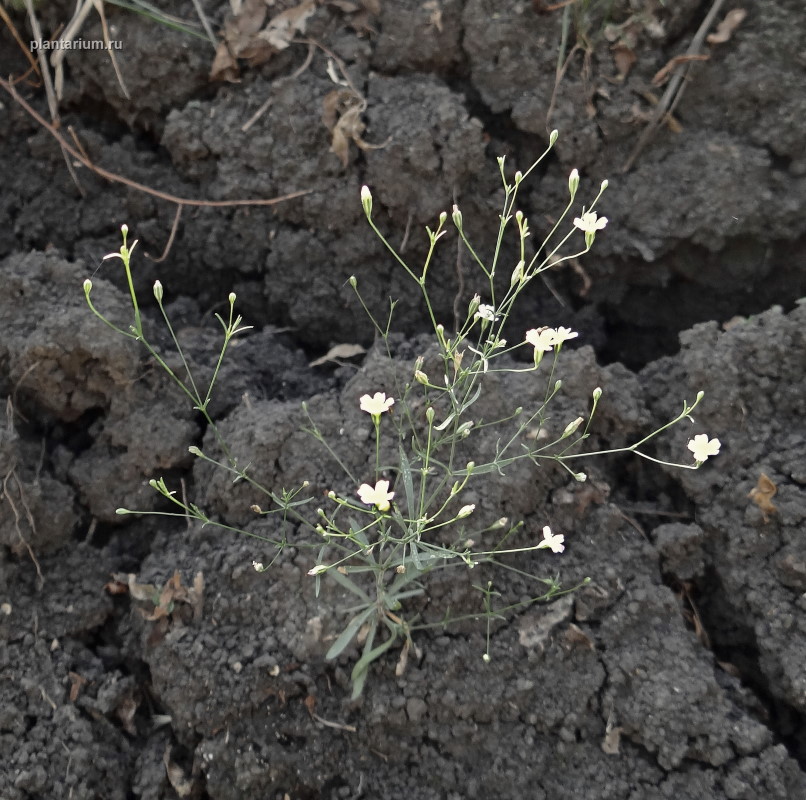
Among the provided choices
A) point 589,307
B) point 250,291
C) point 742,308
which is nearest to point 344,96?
point 250,291

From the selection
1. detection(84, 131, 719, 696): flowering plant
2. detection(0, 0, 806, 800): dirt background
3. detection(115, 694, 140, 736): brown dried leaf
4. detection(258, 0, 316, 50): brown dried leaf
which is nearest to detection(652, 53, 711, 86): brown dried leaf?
detection(0, 0, 806, 800): dirt background

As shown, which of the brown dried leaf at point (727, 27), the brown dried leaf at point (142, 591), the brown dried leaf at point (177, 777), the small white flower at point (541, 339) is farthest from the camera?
the brown dried leaf at point (727, 27)

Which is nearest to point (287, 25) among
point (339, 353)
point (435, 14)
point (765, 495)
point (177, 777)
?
point (435, 14)

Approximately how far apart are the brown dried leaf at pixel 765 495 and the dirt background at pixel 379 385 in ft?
0.10

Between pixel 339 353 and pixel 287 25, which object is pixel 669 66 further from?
pixel 339 353

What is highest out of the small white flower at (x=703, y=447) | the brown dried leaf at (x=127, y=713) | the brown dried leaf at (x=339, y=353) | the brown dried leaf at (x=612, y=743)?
the small white flower at (x=703, y=447)

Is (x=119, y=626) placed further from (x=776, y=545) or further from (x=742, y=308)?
(x=742, y=308)

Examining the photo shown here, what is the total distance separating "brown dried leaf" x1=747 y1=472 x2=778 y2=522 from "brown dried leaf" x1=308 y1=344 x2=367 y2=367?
3.74 ft

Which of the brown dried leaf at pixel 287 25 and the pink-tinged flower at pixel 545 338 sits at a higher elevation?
the brown dried leaf at pixel 287 25

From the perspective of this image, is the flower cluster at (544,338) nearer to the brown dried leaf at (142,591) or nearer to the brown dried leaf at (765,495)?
the brown dried leaf at (765,495)

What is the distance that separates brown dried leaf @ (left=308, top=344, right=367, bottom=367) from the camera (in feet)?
8.24

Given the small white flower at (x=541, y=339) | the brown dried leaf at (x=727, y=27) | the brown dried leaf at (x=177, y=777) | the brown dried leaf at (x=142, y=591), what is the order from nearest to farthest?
→ the small white flower at (x=541, y=339), the brown dried leaf at (x=177, y=777), the brown dried leaf at (x=142, y=591), the brown dried leaf at (x=727, y=27)

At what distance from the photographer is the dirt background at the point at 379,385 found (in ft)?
6.36

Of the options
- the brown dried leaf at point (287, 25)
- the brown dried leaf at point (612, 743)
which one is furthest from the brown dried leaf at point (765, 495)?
the brown dried leaf at point (287, 25)
